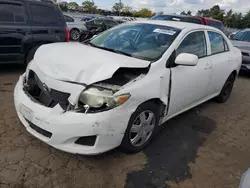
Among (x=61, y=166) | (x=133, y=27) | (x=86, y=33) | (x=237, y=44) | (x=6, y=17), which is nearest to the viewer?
(x=61, y=166)

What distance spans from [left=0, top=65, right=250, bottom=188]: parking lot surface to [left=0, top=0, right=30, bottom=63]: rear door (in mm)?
1811

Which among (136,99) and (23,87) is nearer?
(136,99)

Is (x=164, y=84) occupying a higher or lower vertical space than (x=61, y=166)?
higher

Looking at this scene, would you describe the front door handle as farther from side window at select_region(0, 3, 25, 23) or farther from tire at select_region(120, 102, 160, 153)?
side window at select_region(0, 3, 25, 23)

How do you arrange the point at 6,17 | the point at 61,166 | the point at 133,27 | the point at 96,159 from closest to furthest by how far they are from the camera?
1. the point at 61,166
2. the point at 96,159
3. the point at 133,27
4. the point at 6,17

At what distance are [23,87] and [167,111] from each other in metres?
1.88

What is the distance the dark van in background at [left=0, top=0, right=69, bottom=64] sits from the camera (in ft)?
17.8

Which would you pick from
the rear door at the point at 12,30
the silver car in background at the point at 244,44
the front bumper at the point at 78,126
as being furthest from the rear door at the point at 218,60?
the rear door at the point at 12,30

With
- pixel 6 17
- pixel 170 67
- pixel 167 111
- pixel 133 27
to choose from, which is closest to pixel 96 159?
pixel 167 111

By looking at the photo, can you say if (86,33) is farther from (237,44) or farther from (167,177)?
(167,177)

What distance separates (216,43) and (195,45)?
35.2 inches

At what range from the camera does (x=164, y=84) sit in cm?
317

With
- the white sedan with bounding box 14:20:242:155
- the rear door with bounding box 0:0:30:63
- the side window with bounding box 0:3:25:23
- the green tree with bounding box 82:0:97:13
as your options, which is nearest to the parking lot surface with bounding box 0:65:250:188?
the white sedan with bounding box 14:20:242:155

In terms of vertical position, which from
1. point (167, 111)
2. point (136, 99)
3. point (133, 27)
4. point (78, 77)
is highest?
point (133, 27)
